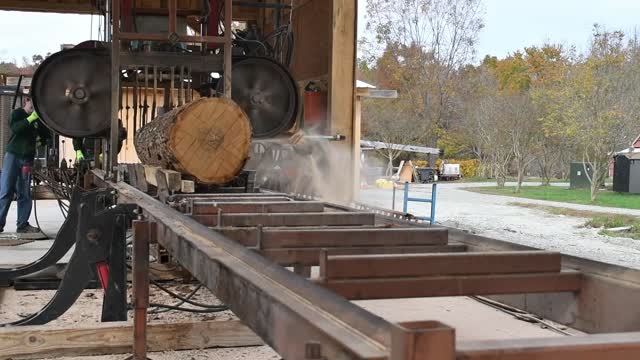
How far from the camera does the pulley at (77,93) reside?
749 cm

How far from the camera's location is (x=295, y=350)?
1493mm

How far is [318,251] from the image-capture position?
304cm

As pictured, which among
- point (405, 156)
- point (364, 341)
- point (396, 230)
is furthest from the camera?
point (405, 156)

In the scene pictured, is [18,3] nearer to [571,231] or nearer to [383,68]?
[571,231]

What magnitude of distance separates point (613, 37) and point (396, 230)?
111 ft

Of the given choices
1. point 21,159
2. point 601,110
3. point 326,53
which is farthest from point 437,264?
point 601,110

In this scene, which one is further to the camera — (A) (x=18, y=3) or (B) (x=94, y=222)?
(A) (x=18, y=3)

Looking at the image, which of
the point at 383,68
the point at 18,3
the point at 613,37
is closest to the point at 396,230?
the point at 18,3

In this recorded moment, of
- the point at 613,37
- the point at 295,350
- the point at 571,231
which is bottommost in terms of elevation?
the point at 571,231

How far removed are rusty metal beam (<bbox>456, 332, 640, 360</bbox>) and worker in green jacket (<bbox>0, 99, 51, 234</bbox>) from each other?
34.0ft

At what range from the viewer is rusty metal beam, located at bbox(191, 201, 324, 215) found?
13.1 feet

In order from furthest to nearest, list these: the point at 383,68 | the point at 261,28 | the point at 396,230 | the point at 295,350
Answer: the point at 383,68
the point at 261,28
the point at 396,230
the point at 295,350

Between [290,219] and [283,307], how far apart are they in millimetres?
2181

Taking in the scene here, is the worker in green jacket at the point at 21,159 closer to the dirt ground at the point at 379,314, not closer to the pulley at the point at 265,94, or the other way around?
the pulley at the point at 265,94
